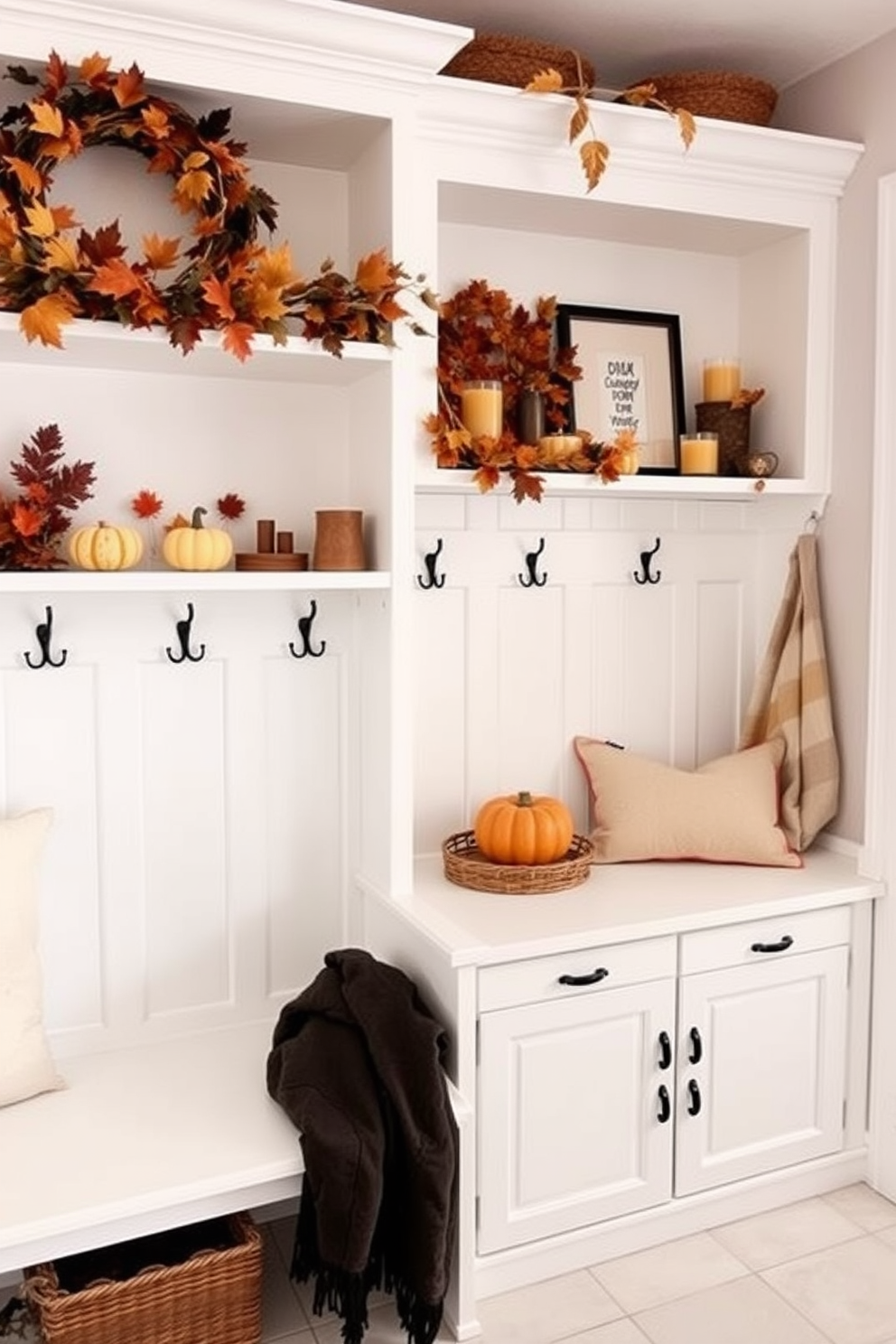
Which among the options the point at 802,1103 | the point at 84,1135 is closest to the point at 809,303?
the point at 802,1103

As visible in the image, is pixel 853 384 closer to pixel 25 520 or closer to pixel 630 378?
pixel 630 378

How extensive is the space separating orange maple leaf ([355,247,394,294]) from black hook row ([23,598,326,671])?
0.68 m

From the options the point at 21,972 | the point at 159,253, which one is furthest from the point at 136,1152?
the point at 159,253

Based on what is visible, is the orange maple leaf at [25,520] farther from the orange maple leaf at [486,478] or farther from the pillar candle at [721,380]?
the pillar candle at [721,380]

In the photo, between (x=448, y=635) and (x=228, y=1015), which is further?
(x=448, y=635)

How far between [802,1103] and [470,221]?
81.8 inches

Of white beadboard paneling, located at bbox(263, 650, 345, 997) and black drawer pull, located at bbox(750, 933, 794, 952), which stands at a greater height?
white beadboard paneling, located at bbox(263, 650, 345, 997)

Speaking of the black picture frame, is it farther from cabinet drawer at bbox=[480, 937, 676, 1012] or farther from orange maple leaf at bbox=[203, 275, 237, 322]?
cabinet drawer at bbox=[480, 937, 676, 1012]

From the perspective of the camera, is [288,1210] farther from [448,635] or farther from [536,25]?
[536,25]

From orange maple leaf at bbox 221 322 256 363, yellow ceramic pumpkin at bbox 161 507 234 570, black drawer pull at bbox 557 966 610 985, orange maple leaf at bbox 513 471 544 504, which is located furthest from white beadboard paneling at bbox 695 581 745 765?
orange maple leaf at bbox 221 322 256 363

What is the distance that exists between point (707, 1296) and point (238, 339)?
199 cm

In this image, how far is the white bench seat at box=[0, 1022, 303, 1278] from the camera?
1.89 m

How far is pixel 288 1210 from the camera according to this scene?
259 centimetres

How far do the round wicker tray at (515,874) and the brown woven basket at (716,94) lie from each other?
166 centimetres
